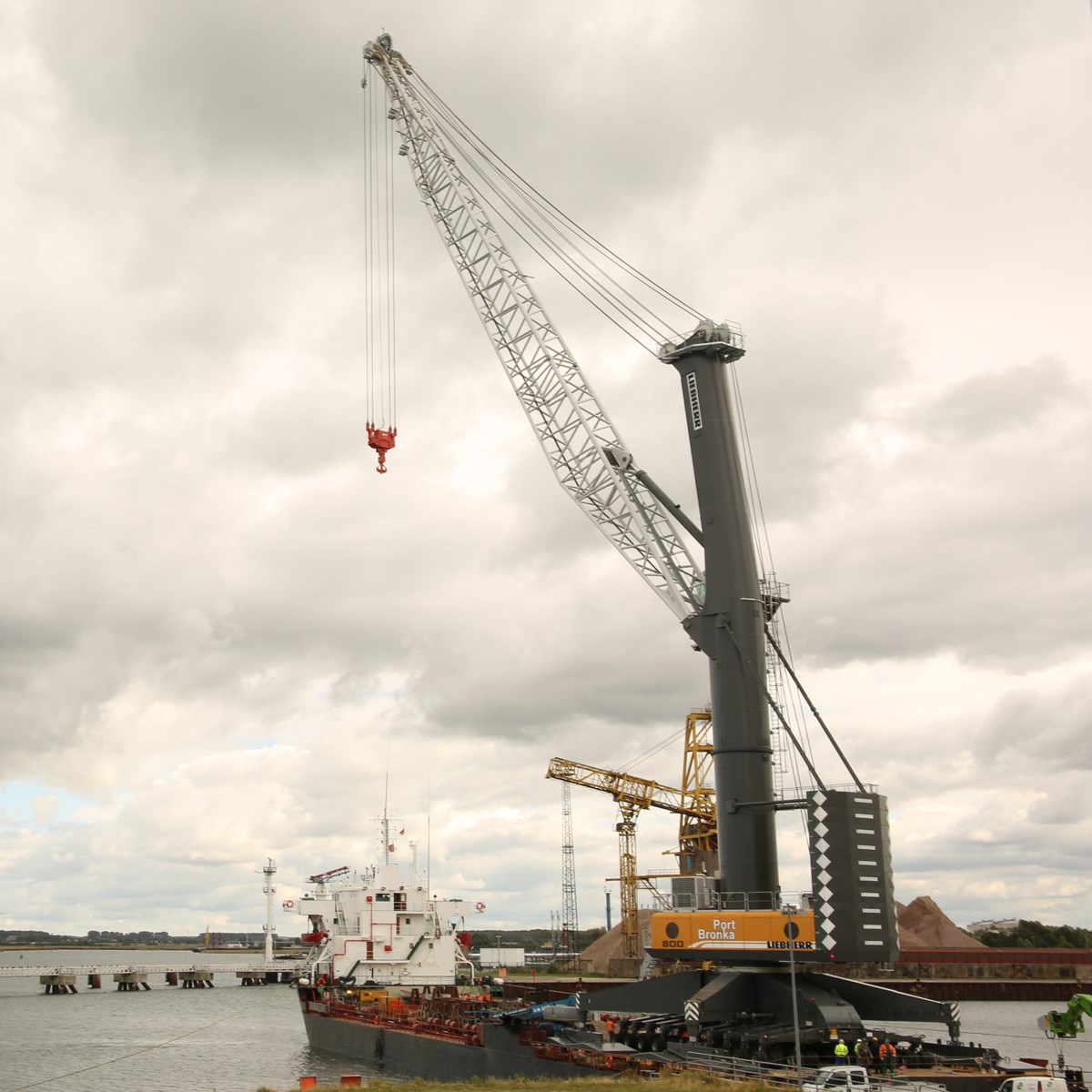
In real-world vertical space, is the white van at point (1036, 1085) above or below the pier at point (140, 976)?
above

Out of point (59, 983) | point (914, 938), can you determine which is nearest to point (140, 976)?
point (59, 983)

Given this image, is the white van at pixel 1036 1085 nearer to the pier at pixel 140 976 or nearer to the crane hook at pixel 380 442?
the crane hook at pixel 380 442

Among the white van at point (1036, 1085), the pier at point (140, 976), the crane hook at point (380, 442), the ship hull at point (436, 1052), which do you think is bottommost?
the pier at point (140, 976)

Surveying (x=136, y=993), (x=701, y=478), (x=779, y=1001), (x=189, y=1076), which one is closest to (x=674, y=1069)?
(x=779, y=1001)

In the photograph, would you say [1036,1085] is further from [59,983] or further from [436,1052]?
[59,983]

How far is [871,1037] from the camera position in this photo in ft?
110

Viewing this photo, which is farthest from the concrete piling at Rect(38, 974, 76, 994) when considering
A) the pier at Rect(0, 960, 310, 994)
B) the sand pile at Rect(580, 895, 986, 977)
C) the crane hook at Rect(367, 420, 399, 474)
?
the crane hook at Rect(367, 420, 399, 474)

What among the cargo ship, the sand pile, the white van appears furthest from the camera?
the sand pile

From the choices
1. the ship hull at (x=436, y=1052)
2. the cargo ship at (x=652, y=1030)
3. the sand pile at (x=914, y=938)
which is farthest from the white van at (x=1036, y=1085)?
the sand pile at (x=914, y=938)

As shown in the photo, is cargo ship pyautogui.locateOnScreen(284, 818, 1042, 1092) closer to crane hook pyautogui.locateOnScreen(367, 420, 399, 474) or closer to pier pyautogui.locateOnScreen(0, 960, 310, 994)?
crane hook pyautogui.locateOnScreen(367, 420, 399, 474)

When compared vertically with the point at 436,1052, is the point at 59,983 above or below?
below

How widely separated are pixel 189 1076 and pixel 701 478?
37.7 meters

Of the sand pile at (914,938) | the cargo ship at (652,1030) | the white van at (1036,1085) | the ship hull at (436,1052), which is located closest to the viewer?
the white van at (1036,1085)

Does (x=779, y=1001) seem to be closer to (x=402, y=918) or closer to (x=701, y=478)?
(x=701, y=478)
